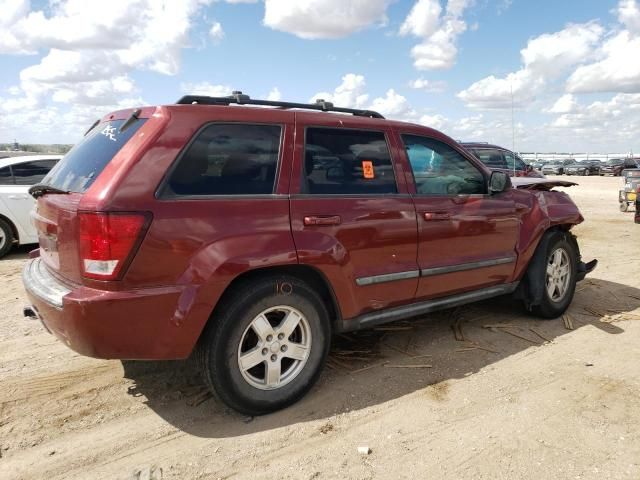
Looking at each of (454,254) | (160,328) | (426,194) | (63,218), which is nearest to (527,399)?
(454,254)

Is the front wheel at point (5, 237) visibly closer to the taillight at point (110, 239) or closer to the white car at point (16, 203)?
the white car at point (16, 203)

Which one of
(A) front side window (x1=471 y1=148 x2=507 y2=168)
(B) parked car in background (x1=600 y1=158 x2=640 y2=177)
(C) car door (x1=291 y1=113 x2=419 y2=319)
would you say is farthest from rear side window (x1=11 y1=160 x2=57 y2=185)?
(B) parked car in background (x1=600 y1=158 x2=640 y2=177)

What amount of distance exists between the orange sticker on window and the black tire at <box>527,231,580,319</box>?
209 centimetres

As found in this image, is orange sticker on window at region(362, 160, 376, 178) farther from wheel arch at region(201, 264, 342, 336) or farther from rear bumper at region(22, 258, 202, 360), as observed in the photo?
rear bumper at region(22, 258, 202, 360)

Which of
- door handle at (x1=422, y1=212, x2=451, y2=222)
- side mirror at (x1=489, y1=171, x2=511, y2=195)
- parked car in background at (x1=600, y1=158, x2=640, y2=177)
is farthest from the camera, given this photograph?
parked car in background at (x1=600, y1=158, x2=640, y2=177)

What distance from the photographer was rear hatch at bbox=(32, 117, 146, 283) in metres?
2.70

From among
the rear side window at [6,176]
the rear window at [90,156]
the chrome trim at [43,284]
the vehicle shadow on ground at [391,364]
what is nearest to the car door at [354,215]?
the vehicle shadow on ground at [391,364]

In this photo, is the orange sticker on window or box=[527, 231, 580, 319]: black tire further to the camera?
box=[527, 231, 580, 319]: black tire

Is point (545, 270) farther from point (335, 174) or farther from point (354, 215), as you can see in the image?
point (335, 174)

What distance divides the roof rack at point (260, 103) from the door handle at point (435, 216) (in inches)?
33.2

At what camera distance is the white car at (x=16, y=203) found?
769cm

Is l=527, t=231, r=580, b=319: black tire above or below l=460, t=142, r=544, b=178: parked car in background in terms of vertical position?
below

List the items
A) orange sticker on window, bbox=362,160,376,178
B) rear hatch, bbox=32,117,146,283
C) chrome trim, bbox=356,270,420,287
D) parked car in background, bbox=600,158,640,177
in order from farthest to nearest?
parked car in background, bbox=600,158,640,177, orange sticker on window, bbox=362,160,376,178, chrome trim, bbox=356,270,420,287, rear hatch, bbox=32,117,146,283

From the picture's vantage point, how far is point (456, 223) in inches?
154
